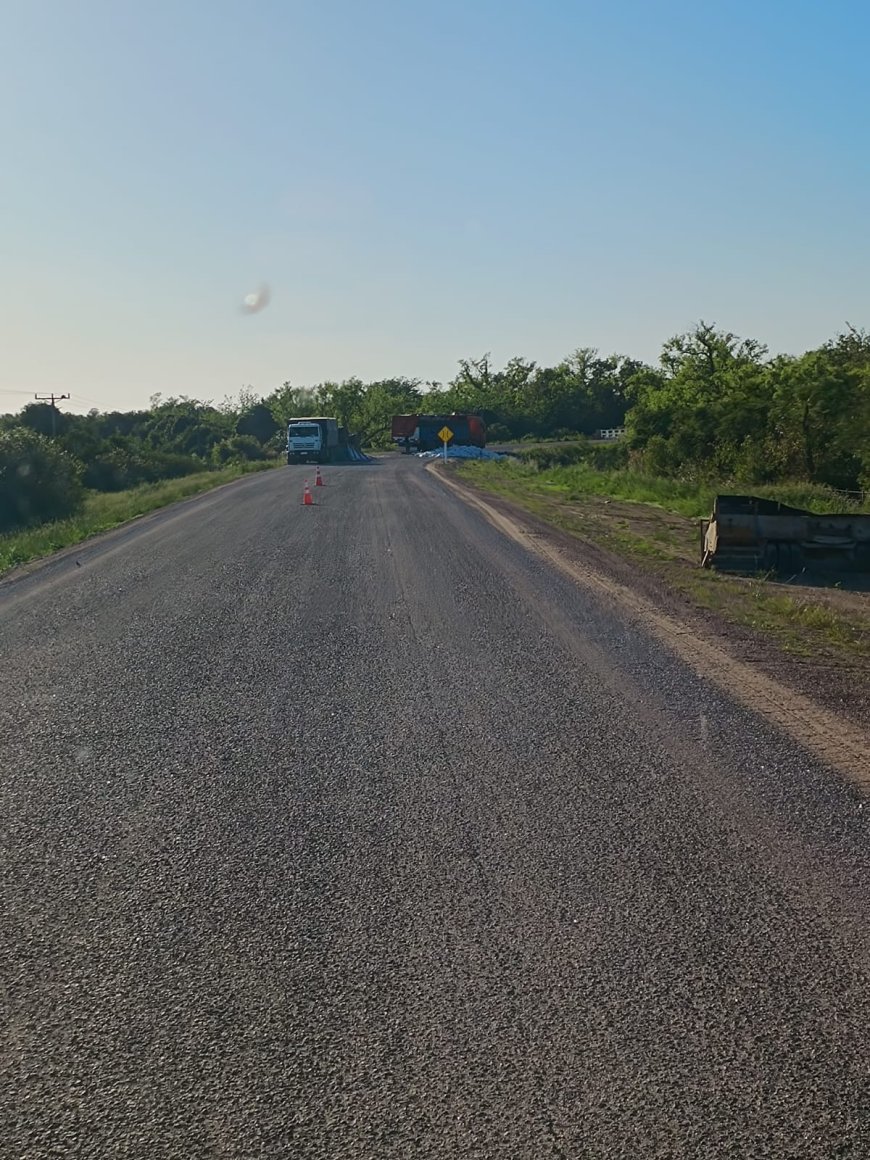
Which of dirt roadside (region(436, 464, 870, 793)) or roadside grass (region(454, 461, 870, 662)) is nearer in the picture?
dirt roadside (region(436, 464, 870, 793))

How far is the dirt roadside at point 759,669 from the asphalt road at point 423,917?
12.6 inches

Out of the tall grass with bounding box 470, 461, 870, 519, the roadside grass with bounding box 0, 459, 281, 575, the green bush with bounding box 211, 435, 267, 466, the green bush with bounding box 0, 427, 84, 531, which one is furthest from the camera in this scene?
the green bush with bounding box 211, 435, 267, 466

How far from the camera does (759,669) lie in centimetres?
936

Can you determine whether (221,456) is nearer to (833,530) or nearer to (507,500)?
(507,500)

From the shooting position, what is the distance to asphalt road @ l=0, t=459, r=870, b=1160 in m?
3.30

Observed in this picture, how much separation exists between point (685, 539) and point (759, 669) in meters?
11.3

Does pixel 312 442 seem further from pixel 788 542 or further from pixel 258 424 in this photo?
pixel 258 424

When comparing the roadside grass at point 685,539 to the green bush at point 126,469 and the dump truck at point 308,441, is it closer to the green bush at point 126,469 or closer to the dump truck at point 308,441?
the green bush at point 126,469

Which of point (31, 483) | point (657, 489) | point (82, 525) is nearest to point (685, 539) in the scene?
point (657, 489)

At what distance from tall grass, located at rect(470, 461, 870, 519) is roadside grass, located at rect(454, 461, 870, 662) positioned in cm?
5

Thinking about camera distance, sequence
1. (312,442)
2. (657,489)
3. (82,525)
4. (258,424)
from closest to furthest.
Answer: (82,525)
(657,489)
(312,442)
(258,424)

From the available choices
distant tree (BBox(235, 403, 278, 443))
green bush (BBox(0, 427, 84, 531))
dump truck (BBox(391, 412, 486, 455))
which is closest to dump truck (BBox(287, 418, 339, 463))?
dump truck (BBox(391, 412, 486, 455))

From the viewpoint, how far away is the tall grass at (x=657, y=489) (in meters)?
22.3

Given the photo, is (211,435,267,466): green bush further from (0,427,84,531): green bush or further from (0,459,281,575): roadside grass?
(0,427,84,531): green bush
